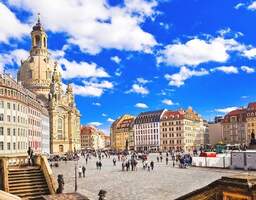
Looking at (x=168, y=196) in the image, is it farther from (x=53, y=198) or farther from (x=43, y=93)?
(x=43, y=93)

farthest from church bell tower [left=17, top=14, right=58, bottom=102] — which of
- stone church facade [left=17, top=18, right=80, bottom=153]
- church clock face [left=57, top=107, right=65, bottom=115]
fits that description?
church clock face [left=57, top=107, right=65, bottom=115]

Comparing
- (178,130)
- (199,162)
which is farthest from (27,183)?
(178,130)

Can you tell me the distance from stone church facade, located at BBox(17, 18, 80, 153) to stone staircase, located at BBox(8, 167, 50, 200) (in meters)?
115

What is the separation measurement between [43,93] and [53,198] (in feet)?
477

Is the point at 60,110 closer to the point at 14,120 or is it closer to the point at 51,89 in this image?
the point at 51,89

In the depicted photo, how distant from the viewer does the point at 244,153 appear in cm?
5056

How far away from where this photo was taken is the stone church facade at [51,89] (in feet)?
480

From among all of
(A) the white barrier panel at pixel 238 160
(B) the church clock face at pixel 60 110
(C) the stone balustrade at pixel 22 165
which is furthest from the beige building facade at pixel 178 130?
(C) the stone balustrade at pixel 22 165

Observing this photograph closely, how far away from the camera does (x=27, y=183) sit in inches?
1072

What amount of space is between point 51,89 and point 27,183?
12521cm

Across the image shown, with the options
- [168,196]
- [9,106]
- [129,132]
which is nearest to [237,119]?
[129,132]

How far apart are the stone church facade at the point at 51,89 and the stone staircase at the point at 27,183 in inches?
4526

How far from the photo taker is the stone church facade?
146 metres

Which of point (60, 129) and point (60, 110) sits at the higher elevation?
point (60, 110)
